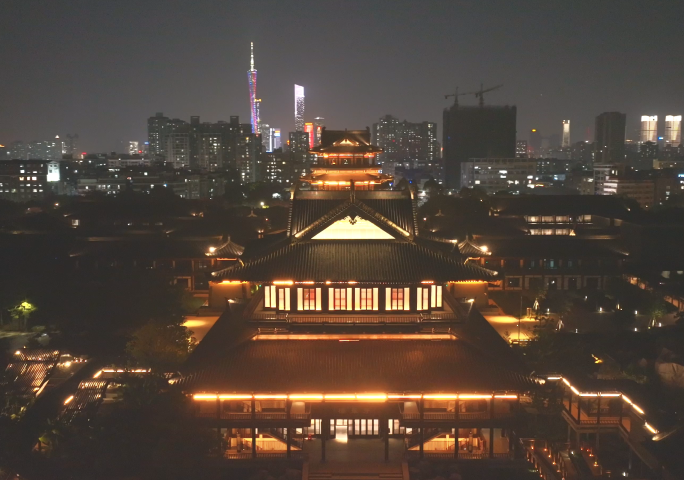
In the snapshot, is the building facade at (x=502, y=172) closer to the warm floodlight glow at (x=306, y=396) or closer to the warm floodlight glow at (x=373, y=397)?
the warm floodlight glow at (x=373, y=397)

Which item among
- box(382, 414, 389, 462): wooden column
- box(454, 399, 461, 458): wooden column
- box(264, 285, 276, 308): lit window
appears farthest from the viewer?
Result: box(264, 285, 276, 308): lit window

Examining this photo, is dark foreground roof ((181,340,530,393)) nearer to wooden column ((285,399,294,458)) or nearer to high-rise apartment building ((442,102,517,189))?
wooden column ((285,399,294,458))

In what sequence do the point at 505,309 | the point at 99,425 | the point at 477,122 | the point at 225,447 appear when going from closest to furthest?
the point at 99,425 < the point at 225,447 < the point at 505,309 < the point at 477,122

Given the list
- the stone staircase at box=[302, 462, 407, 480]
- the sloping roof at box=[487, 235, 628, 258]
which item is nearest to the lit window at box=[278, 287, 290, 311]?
the stone staircase at box=[302, 462, 407, 480]

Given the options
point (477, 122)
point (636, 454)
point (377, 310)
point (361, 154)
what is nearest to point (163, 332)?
point (377, 310)

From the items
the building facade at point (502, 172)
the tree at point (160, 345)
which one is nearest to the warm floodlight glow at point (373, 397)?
the tree at point (160, 345)

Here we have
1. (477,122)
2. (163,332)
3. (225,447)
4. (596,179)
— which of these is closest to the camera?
(225,447)

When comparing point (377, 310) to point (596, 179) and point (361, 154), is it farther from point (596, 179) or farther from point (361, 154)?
point (596, 179)

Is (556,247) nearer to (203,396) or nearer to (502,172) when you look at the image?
(203,396)
